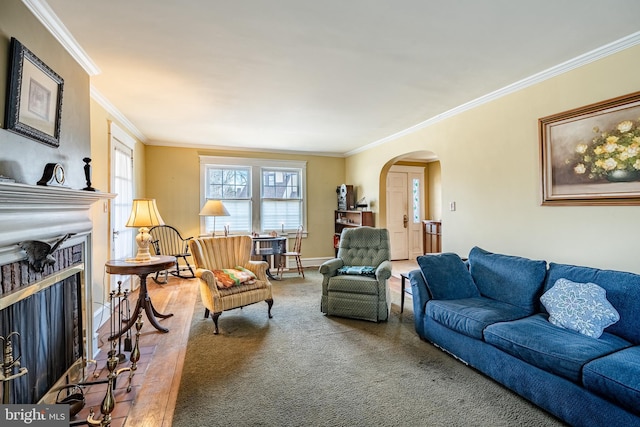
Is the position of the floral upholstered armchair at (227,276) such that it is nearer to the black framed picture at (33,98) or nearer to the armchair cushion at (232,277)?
the armchair cushion at (232,277)

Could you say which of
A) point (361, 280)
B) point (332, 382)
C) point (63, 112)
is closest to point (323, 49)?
point (63, 112)

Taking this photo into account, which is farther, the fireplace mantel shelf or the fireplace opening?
the fireplace opening

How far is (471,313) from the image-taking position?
248 centimetres

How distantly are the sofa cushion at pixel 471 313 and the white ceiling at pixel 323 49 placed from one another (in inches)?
83.0

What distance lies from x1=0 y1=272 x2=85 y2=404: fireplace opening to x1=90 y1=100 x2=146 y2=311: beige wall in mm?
1026

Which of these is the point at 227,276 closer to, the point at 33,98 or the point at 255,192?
the point at 33,98

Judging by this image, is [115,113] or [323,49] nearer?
[323,49]

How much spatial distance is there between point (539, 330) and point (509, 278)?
0.68m

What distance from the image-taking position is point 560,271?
247cm

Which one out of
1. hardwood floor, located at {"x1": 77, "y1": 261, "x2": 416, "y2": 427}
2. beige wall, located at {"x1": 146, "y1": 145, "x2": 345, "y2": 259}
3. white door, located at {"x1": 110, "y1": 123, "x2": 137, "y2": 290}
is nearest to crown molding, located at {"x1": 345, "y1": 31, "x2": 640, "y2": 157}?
beige wall, located at {"x1": 146, "y1": 145, "x2": 345, "y2": 259}

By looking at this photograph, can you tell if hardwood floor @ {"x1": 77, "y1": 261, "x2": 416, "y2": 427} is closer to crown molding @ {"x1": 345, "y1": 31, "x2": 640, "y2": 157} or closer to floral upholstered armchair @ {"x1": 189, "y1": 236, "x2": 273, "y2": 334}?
floral upholstered armchair @ {"x1": 189, "y1": 236, "x2": 273, "y2": 334}

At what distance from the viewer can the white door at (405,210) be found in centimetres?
731

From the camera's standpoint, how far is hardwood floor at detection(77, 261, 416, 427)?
1.91 meters

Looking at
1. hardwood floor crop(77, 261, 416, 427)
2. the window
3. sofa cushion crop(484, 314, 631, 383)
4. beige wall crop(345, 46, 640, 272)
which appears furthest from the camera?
the window
